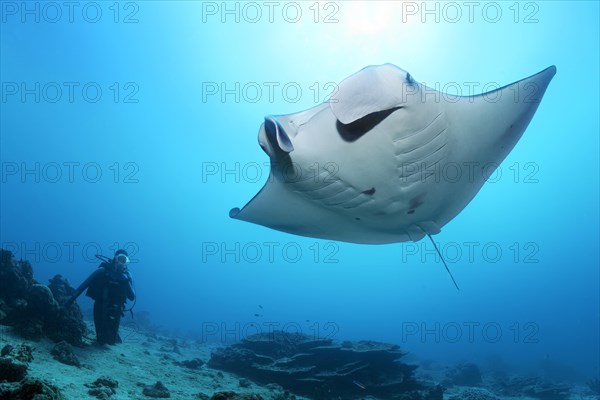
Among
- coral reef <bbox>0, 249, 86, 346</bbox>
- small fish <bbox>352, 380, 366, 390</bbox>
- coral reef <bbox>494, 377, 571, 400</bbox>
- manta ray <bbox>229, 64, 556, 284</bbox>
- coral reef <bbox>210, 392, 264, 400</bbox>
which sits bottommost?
coral reef <bbox>494, 377, 571, 400</bbox>

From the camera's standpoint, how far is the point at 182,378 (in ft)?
20.0

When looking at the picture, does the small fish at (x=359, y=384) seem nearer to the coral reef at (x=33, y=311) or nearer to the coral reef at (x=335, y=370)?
the coral reef at (x=335, y=370)

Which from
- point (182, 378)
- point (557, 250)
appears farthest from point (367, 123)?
point (557, 250)

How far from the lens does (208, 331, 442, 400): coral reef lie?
6.41 m

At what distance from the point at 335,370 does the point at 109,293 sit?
4.86 metres

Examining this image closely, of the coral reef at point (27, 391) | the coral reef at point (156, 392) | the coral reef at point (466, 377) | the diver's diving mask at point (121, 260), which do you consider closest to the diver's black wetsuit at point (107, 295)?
the diver's diving mask at point (121, 260)

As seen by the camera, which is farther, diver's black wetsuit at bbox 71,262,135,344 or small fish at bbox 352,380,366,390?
diver's black wetsuit at bbox 71,262,135,344

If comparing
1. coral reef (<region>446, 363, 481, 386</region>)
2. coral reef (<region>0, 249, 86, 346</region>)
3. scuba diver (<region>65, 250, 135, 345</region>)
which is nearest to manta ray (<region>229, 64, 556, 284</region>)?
coral reef (<region>0, 249, 86, 346</region>)

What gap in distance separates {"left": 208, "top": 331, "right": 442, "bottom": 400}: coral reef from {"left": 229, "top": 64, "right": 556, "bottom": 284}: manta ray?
3.82 m

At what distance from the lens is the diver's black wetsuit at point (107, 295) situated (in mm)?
6680

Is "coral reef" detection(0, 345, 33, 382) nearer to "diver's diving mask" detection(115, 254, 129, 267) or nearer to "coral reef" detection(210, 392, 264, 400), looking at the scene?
"coral reef" detection(210, 392, 264, 400)

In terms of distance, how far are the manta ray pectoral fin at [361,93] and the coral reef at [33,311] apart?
5.90 metres

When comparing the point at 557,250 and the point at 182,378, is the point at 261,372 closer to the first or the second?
the point at 182,378

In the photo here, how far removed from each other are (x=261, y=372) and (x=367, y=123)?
19.8 ft
